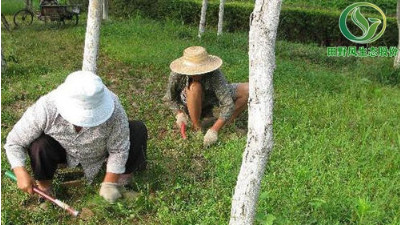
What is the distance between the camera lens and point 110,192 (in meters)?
3.40

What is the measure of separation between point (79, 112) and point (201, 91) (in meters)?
1.75

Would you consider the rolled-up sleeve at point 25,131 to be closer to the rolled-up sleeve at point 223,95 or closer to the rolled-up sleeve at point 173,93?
the rolled-up sleeve at point 173,93

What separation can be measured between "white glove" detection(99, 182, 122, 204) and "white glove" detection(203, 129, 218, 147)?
1.24 meters

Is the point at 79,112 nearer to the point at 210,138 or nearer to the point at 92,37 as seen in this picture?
the point at 210,138

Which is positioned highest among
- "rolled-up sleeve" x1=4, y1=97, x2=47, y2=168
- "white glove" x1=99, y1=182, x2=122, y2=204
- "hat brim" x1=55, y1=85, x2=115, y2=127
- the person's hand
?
"hat brim" x1=55, y1=85, x2=115, y2=127

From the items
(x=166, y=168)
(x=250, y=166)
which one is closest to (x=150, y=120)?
(x=166, y=168)

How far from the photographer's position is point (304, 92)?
248 inches

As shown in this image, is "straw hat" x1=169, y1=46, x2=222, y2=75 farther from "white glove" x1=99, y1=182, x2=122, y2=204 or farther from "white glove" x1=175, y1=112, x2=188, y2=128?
"white glove" x1=99, y1=182, x2=122, y2=204

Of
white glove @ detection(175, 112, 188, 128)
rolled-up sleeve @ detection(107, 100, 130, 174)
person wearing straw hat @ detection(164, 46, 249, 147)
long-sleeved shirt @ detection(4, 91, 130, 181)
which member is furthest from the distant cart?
rolled-up sleeve @ detection(107, 100, 130, 174)

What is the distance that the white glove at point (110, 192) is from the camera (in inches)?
133

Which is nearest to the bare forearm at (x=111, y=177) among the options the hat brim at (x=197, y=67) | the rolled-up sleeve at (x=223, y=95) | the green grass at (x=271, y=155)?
the green grass at (x=271, y=155)

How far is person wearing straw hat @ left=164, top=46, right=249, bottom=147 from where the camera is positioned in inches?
178

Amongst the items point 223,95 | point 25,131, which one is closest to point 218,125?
point 223,95
